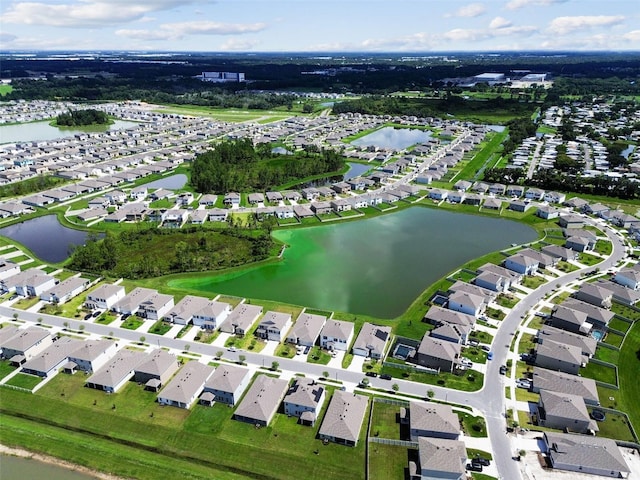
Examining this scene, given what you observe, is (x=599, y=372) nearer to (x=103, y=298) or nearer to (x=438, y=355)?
(x=438, y=355)

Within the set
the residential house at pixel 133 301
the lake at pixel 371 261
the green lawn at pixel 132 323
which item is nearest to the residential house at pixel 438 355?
the lake at pixel 371 261

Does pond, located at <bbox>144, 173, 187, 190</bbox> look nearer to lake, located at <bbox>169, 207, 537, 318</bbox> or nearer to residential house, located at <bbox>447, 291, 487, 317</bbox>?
lake, located at <bbox>169, 207, 537, 318</bbox>

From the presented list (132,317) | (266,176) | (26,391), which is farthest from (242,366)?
(266,176)

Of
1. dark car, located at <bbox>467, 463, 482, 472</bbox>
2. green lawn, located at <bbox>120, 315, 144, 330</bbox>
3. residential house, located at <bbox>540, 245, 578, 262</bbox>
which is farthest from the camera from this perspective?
residential house, located at <bbox>540, 245, 578, 262</bbox>

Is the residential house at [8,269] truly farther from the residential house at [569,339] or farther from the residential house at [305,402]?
the residential house at [569,339]

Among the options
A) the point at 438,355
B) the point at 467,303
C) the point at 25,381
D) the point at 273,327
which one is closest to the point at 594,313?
the point at 467,303

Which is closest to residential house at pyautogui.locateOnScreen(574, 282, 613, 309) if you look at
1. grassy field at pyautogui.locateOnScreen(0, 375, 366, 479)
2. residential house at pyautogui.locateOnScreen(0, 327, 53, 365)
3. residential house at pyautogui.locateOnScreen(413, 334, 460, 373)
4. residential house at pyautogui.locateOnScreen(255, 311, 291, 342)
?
residential house at pyautogui.locateOnScreen(413, 334, 460, 373)

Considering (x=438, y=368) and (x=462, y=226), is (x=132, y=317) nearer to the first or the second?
(x=438, y=368)
